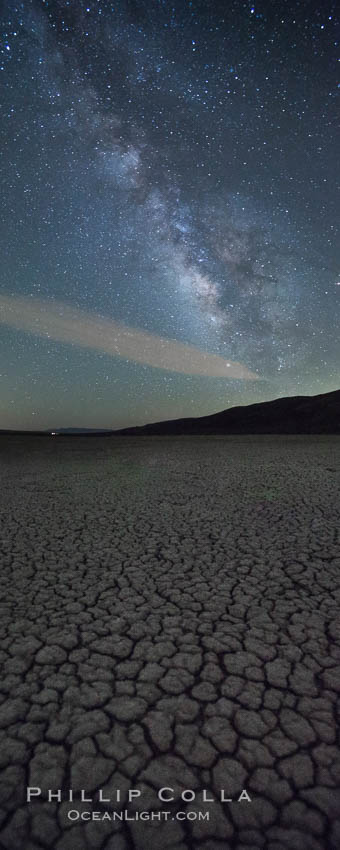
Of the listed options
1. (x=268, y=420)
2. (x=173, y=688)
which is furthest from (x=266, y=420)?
(x=173, y=688)

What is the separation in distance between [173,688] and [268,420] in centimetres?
7363

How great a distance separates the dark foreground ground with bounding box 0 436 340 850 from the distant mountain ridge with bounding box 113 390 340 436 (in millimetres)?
50495

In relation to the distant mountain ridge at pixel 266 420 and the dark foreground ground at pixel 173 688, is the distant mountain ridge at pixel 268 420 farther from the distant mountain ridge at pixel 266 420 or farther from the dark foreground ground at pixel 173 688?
the dark foreground ground at pixel 173 688

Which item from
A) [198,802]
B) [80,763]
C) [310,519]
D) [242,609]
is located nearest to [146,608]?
[242,609]

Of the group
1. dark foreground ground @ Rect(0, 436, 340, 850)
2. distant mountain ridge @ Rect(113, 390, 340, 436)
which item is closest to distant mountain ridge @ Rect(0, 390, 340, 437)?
distant mountain ridge @ Rect(113, 390, 340, 436)

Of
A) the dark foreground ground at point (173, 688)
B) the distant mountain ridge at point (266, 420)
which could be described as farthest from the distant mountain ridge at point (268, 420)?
the dark foreground ground at point (173, 688)

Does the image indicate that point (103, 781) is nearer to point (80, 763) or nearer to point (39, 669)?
point (80, 763)

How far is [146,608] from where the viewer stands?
2.71 m

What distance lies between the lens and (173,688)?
189 centimetres

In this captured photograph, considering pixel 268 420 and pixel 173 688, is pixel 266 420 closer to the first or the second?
pixel 268 420

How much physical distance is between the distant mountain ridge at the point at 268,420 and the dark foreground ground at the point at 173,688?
166 feet

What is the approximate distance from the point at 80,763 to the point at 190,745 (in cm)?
45

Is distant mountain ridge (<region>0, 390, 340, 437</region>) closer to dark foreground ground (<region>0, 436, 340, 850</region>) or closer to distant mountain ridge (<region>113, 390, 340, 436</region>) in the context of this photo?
distant mountain ridge (<region>113, 390, 340, 436</region>)

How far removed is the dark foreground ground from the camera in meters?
1.29
